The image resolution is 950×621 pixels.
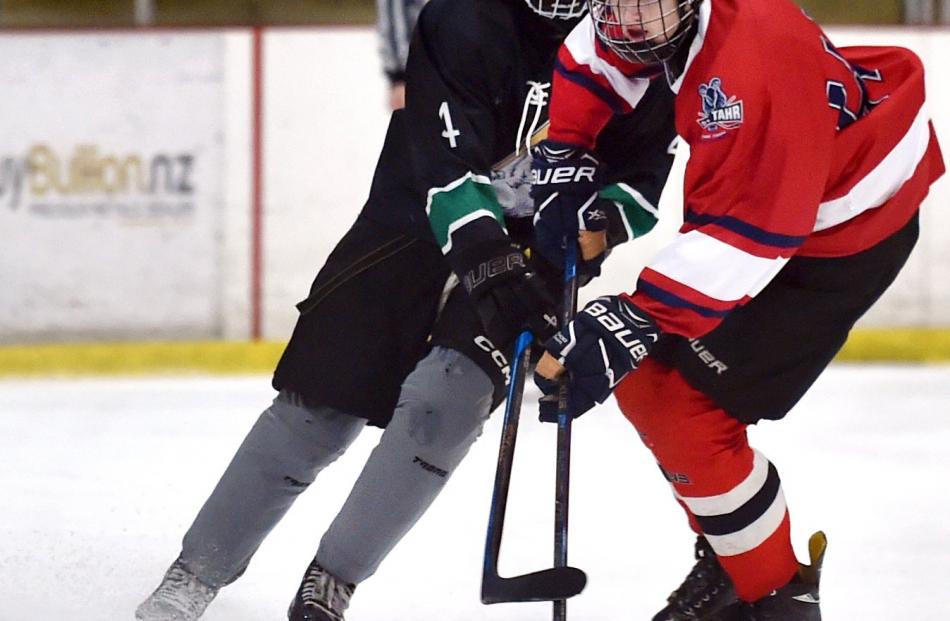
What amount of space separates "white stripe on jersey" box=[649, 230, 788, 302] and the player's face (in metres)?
0.21

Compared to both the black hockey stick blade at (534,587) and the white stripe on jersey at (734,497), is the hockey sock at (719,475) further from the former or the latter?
the black hockey stick blade at (534,587)

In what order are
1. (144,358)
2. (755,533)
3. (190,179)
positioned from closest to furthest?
(755,533), (144,358), (190,179)

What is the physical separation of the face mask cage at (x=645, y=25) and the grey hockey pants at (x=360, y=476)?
43 centimetres

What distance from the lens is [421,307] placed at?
1.85 m

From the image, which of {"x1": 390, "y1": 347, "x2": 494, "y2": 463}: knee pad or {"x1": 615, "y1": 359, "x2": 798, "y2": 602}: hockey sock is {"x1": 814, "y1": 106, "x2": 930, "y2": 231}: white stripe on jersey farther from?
{"x1": 390, "y1": 347, "x2": 494, "y2": 463}: knee pad

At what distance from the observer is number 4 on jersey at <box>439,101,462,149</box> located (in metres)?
1.80

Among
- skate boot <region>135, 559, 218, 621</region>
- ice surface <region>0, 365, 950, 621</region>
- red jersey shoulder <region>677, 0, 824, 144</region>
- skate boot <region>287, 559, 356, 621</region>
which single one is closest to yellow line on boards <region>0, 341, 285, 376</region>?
ice surface <region>0, 365, 950, 621</region>

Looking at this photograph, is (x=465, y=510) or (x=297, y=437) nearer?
(x=297, y=437)

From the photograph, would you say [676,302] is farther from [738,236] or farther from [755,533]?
[755,533]

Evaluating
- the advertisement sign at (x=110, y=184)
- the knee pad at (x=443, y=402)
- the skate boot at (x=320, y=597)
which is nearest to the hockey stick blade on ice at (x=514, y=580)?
the knee pad at (x=443, y=402)

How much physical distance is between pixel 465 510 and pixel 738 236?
1.08 m

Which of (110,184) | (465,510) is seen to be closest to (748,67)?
(465,510)

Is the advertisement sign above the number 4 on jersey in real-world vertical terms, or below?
below

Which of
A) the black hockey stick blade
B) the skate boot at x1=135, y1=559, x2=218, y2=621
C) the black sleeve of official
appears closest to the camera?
the black hockey stick blade
